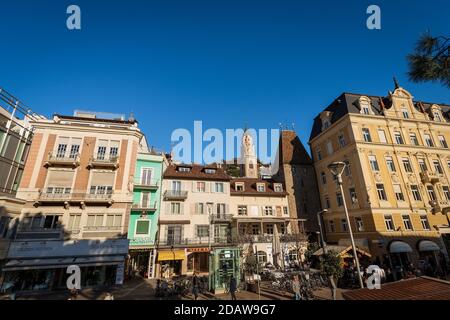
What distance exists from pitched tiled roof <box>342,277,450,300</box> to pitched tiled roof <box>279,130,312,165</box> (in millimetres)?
32944

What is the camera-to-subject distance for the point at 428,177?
27594 millimetres

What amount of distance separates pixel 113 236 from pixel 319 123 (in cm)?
3416

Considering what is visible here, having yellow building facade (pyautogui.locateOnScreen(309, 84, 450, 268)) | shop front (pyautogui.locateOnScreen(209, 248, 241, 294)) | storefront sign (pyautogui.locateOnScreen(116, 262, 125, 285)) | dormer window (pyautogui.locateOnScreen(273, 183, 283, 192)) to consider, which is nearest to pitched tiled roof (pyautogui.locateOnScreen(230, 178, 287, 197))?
dormer window (pyautogui.locateOnScreen(273, 183, 283, 192))

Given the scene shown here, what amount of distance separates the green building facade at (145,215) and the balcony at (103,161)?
331 centimetres

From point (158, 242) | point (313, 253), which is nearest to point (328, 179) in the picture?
point (313, 253)

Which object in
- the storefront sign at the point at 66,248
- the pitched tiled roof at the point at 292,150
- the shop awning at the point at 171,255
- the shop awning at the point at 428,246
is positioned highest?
the pitched tiled roof at the point at 292,150

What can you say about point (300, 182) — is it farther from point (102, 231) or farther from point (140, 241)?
point (102, 231)

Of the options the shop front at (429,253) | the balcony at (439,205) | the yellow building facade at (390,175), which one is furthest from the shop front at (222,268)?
the balcony at (439,205)

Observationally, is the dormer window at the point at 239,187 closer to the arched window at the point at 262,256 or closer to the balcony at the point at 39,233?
the arched window at the point at 262,256

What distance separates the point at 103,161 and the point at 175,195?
937cm

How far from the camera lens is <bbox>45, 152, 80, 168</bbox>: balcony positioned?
75.8 ft

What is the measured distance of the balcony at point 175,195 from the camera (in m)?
28.2

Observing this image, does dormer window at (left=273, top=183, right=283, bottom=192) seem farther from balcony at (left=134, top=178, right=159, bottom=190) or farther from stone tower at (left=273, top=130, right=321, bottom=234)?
balcony at (left=134, top=178, right=159, bottom=190)

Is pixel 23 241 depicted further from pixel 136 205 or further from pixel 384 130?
pixel 384 130
